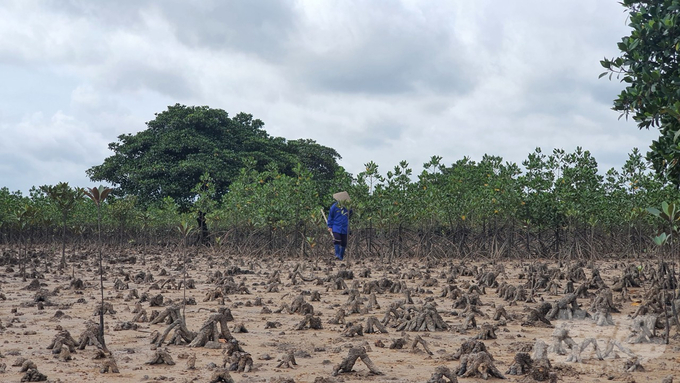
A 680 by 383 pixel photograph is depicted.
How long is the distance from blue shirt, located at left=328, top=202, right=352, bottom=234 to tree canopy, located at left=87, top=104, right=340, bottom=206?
42.1 feet

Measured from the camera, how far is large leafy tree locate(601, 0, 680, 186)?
8461 millimetres

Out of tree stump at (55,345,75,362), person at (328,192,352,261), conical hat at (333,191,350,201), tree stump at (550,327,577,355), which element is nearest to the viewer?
tree stump at (55,345,75,362)

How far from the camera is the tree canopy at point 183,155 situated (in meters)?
31.1

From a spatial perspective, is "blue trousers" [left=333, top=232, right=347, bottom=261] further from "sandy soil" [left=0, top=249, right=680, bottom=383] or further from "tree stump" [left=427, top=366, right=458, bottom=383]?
"tree stump" [left=427, top=366, right=458, bottom=383]

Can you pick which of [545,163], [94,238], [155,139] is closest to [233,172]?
[155,139]

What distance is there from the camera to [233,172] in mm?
32094

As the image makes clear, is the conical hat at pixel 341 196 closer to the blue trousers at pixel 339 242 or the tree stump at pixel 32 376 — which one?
the blue trousers at pixel 339 242

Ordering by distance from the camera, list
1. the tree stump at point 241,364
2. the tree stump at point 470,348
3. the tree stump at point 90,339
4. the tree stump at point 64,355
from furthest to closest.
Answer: the tree stump at point 90,339 < the tree stump at point 64,355 < the tree stump at point 470,348 < the tree stump at point 241,364

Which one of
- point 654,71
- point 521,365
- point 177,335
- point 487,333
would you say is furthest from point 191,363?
point 654,71

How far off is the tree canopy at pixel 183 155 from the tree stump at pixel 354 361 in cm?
2484

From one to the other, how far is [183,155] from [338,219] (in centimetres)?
1682

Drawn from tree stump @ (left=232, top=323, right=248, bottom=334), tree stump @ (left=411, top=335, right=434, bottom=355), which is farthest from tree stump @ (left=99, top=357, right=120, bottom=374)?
tree stump @ (left=411, top=335, right=434, bottom=355)

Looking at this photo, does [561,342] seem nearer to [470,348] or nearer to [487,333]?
[487,333]

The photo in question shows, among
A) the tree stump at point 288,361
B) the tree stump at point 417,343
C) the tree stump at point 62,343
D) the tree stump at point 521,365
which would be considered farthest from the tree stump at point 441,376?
the tree stump at point 62,343
